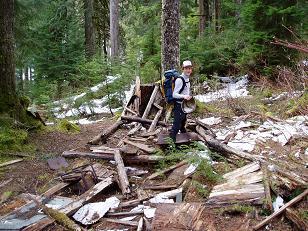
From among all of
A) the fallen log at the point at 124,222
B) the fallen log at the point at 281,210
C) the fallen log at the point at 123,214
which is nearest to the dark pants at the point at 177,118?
the fallen log at the point at 123,214

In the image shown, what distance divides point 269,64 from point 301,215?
9.94 m

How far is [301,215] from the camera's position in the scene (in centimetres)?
→ 484

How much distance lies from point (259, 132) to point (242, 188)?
284cm

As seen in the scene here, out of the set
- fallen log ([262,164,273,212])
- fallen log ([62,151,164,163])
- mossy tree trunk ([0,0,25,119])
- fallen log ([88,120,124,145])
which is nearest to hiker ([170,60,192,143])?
fallen log ([62,151,164,163])

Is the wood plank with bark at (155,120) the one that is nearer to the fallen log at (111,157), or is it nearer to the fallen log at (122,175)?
the fallen log at (111,157)

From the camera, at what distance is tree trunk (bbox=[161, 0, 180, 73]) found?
10148mm

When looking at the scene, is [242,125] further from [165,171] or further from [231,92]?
[231,92]

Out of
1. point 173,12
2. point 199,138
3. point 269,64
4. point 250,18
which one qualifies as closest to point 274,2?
point 250,18

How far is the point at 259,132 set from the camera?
8.12 m

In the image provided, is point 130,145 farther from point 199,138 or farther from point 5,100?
point 5,100

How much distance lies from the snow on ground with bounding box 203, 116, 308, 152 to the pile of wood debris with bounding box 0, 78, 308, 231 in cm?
55

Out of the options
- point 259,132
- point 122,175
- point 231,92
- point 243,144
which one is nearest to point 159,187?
point 122,175

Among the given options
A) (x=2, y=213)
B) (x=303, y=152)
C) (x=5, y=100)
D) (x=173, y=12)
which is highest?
(x=173, y=12)

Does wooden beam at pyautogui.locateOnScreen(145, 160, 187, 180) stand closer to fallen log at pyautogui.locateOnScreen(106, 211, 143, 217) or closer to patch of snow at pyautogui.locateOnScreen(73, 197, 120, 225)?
patch of snow at pyautogui.locateOnScreen(73, 197, 120, 225)
